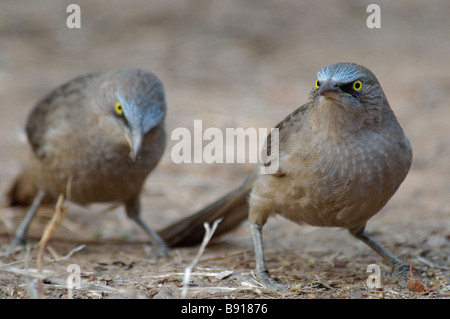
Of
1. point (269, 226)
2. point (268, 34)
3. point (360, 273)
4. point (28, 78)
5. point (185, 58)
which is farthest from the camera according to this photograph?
point (268, 34)

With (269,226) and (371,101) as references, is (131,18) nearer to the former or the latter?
(269,226)

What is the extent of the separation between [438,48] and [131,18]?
21.9 feet

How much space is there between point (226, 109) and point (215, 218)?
4340mm

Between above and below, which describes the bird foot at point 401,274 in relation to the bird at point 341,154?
below

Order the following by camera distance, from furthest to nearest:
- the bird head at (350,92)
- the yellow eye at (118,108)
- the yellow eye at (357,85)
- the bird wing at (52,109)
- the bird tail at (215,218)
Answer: the bird wing at (52,109)
the bird tail at (215,218)
the yellow eye at (118,108)
the yellow eye at (357,85)
the bird head at (350,92)

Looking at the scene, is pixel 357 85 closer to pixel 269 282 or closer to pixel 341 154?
pixel 341 154

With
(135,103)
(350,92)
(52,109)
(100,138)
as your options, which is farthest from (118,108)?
(350,92)

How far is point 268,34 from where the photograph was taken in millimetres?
13430

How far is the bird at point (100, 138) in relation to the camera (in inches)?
210

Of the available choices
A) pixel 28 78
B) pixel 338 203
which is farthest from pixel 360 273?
pixel 28 78

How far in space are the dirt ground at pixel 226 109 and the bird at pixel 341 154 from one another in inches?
24.2

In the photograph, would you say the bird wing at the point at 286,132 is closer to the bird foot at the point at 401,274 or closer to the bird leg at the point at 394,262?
the bird leg at the point at 394,262

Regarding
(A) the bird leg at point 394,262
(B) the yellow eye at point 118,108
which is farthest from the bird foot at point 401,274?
(B) the yellow eye at point 118,108

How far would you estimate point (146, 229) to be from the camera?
6.57 meters
